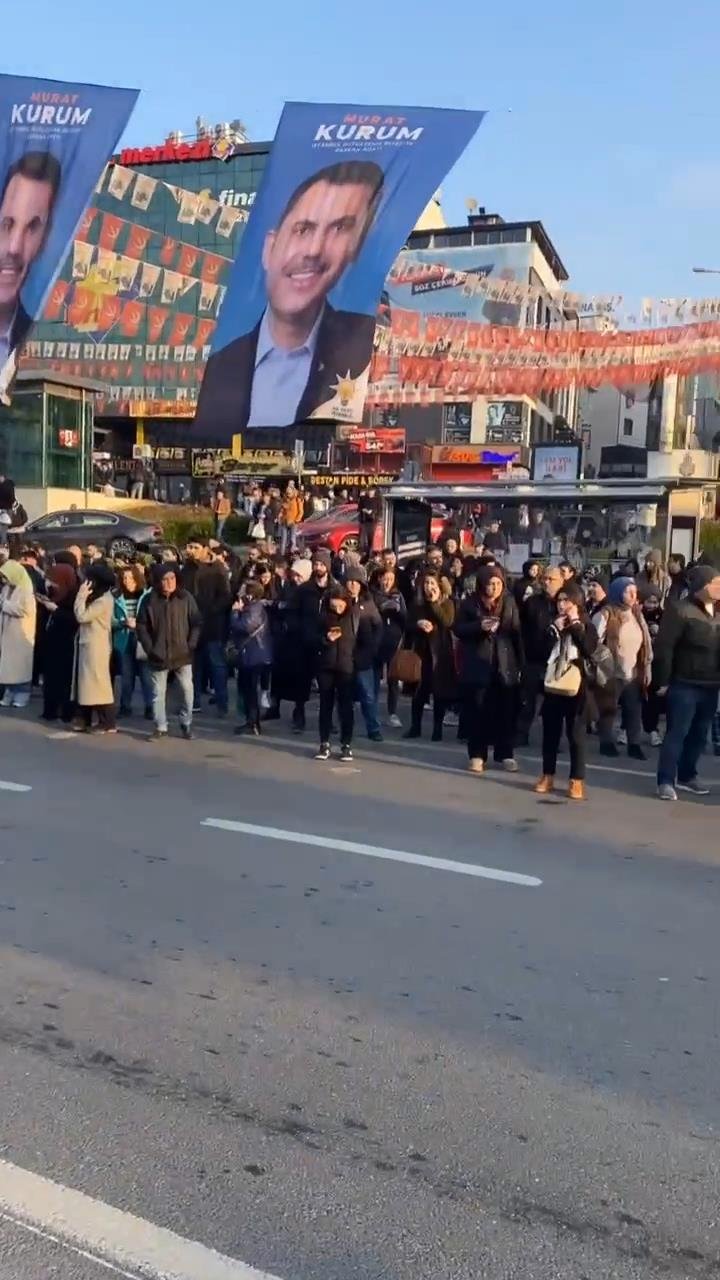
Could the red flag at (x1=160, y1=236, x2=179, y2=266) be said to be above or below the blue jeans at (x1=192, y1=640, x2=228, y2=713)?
above

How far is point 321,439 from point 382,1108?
4741cm

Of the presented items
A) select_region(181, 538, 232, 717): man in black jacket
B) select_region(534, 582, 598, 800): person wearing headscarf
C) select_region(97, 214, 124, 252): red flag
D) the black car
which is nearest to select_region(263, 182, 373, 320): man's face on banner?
select_region(181, 538, 232, 717): man in black jacket

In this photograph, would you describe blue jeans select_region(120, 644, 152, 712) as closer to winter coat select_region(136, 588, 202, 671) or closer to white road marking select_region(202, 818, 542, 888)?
winter coat select_region(136, 588, 202, 671)

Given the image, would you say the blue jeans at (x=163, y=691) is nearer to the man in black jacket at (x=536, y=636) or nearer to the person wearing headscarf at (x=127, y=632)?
the person wearing headscarf at (x=127, y=632)

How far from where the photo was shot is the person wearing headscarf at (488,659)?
30.3 feet

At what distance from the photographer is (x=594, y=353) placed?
1847 cm

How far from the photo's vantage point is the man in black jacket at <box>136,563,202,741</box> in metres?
10.1

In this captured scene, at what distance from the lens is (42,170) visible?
18.2 metres

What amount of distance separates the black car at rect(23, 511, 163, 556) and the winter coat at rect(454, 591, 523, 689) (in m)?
14.5

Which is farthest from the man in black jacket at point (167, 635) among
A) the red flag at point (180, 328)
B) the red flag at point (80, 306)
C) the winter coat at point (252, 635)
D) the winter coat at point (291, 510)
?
the red flag at point (80, 306)

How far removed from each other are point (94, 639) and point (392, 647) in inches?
118

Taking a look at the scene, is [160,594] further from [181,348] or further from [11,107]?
[181,348]

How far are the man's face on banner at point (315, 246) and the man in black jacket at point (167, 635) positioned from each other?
7193mm

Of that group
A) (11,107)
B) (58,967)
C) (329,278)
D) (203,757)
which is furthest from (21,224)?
(58,967)
